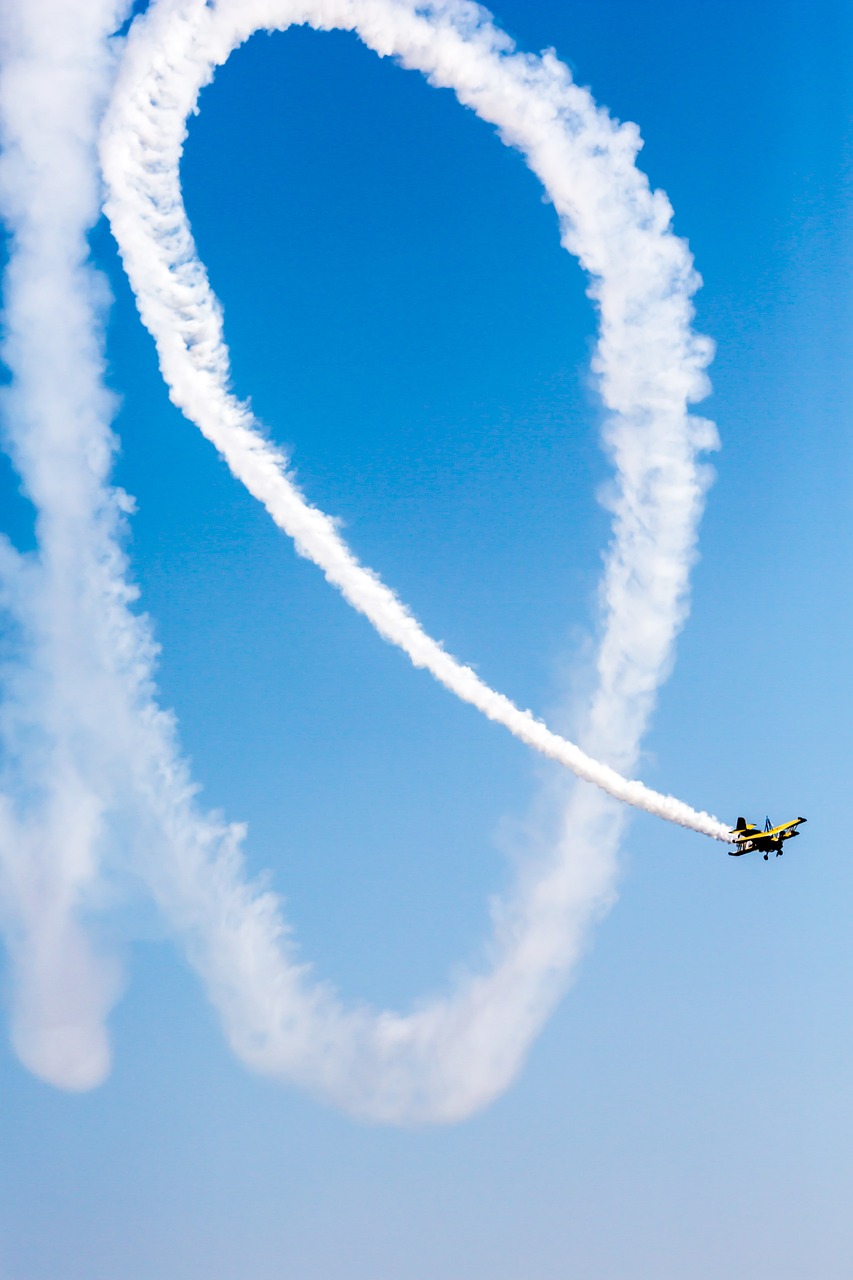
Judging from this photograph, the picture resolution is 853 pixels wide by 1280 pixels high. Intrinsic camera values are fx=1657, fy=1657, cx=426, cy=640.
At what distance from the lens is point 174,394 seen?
54125 millimetres

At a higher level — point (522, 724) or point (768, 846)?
point (768, 846)

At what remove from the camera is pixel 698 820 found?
68.7m

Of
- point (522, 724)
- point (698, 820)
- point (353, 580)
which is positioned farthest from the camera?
point (698, 820)

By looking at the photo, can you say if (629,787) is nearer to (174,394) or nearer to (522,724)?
(522,724)

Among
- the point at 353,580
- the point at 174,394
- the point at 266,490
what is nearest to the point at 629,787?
the point at 353,580

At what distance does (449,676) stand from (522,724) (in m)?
3.61

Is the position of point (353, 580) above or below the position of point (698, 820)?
below

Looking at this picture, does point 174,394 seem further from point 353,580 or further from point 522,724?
point 522,724

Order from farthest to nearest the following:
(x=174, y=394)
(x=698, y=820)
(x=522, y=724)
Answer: (x=698, y=820) → (x=522, y=724) → (x=174, y=394)

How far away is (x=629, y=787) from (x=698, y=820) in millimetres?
4425

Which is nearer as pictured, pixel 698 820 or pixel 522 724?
pixel 522 724

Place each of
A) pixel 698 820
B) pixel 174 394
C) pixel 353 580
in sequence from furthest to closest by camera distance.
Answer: pixel 698 820
pixel 353 580
pixel 174 394

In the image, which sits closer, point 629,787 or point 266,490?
point 266,490

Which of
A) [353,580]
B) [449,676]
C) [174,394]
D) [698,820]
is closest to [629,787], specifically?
[698,820]
